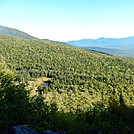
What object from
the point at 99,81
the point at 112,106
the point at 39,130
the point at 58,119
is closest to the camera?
the point at 39,130

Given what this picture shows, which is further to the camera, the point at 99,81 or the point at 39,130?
the point at 99,81

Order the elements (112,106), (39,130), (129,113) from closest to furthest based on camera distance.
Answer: (39,130) → (129,113) → (112,106)

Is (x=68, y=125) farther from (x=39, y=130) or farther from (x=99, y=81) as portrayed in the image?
(x=99, y=81)

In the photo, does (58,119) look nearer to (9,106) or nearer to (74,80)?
(9,106)

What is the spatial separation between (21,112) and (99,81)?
171985 millimetres

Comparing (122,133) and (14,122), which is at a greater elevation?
(14,122)

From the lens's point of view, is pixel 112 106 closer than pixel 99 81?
Yes

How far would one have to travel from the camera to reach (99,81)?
629 ft

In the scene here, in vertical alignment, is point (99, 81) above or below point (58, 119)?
below

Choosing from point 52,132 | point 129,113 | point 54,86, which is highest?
point 52,132

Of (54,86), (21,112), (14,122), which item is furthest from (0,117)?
(54,86)

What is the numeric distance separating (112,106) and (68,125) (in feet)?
41.5

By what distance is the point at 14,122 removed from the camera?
20047 millimetres

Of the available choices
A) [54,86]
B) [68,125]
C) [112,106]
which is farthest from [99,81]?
[68,125]
